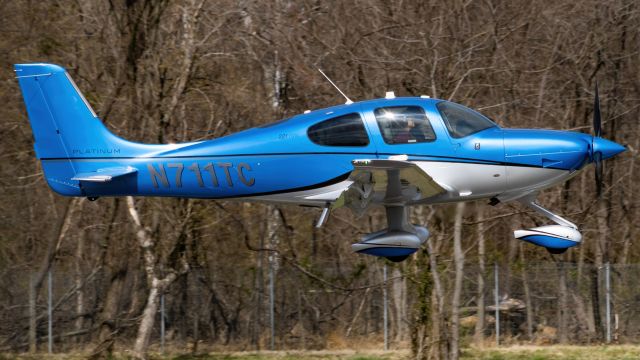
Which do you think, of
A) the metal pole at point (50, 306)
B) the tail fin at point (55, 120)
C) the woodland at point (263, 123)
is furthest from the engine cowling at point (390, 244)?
the metal pole at point (50, 306)

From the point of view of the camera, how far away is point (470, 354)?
673 inches

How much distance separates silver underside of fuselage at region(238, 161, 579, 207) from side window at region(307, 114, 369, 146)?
52 centimetres

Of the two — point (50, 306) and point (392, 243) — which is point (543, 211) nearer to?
point (392, 243)

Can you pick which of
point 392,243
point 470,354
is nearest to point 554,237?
point 392,243

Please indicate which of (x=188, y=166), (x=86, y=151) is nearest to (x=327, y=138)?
(x=188, y=166)

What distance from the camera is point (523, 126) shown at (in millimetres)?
18797

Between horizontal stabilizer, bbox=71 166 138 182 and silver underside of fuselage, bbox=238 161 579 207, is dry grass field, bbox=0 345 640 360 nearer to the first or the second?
silver underside of fuselage, bbox=238 161 579 207

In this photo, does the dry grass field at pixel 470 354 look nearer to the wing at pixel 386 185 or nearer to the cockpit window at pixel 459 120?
the wing at pixel 386 185

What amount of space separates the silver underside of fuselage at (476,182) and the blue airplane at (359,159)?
1cm

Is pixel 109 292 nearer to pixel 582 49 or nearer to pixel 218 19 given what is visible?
pixel 218 19

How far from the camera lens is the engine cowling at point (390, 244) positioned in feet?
40.7

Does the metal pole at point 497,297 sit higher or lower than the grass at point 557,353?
higher

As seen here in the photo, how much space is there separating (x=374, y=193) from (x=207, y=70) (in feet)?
24.9

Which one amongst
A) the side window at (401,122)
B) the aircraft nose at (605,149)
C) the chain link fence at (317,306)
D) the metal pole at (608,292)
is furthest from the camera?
the metal pole at (608,292)
